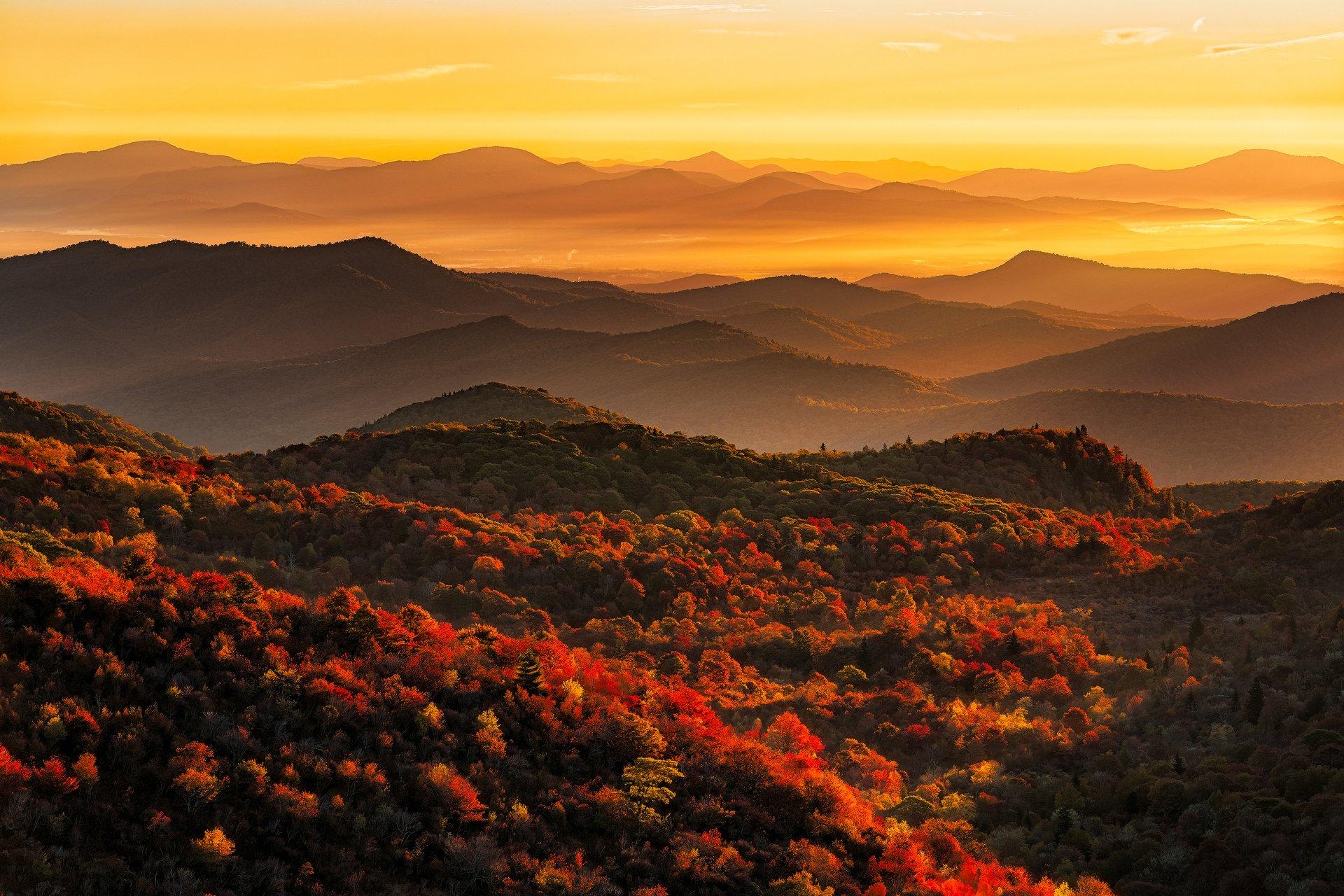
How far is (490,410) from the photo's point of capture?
91438 millimetres

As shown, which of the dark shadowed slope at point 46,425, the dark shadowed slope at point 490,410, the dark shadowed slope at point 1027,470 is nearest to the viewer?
the dark shadowed slope at point 46,425

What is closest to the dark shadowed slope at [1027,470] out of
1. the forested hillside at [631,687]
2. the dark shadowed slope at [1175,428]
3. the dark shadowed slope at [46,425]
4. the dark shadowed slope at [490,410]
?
the forested hillside at [631,687]

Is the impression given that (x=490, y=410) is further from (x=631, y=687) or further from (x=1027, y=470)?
(x=631, y=687)

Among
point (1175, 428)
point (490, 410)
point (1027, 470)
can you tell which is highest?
point (490, 410)

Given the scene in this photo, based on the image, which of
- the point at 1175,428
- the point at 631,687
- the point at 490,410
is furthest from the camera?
the point at 1175,428

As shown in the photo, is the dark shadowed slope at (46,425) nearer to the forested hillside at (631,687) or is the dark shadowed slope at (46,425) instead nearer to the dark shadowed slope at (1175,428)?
the forested hillside at (631,687)

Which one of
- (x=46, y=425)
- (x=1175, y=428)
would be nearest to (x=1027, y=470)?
(x=46, y=425)

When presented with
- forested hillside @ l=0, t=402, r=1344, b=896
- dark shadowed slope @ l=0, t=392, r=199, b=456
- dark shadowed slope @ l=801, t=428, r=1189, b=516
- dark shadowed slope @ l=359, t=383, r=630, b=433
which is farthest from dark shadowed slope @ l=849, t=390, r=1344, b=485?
dark shadowed slope @ l=0, t=392, r=199, b=456

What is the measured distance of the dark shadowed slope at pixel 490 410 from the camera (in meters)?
89.8

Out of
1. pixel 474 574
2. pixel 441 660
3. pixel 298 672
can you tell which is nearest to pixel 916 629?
pixel 474 574

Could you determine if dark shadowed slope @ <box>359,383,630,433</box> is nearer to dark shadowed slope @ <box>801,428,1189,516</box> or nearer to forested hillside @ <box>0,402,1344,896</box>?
dark shadowed slope @ <box>801,428,1189,516</box>

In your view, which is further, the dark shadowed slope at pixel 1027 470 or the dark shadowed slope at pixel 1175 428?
the dark shadowed slope at pixel 1175 428

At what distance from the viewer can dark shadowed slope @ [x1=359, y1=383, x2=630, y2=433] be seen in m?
89.8

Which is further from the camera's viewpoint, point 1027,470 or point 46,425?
point 1027,470
